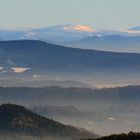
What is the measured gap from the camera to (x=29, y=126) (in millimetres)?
162875

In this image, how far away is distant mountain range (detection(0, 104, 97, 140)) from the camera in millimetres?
158375

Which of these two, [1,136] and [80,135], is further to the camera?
[80,135]

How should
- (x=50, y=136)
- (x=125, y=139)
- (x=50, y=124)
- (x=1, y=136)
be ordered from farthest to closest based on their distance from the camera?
1. (x=50, y=124)
2. (x=50, y=136)
3. (x=1, y=136)
4. (x=125, y=139)

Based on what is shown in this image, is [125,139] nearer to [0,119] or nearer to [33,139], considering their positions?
[33,139]

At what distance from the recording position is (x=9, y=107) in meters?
174

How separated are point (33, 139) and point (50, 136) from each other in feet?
19.7

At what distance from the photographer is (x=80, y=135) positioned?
16712 centimetres

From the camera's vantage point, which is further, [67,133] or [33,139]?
[67,133]

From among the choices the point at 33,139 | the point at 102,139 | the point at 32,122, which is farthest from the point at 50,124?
the point at 102,139

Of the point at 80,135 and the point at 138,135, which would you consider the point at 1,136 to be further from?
the point at 138,135

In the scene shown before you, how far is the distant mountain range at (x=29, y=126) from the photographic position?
520 ft

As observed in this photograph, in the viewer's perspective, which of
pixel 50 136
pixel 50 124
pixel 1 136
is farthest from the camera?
pixel 50 124

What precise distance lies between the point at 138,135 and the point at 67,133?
301ft

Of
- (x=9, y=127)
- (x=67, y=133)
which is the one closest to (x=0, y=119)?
(x=9, y=127)
